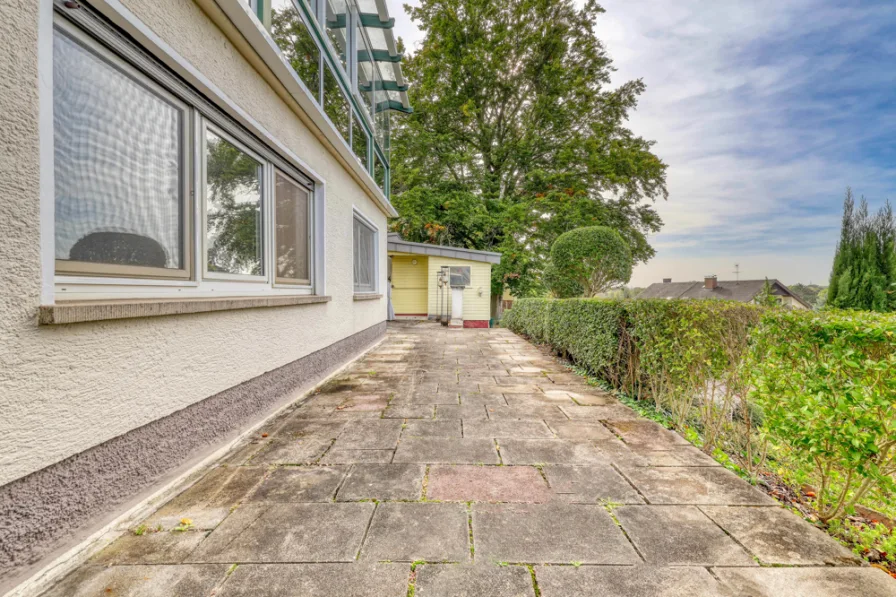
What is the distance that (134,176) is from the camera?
182 cm

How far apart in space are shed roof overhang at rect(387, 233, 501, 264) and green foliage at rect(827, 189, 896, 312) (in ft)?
27.6

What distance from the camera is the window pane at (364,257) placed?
591cm

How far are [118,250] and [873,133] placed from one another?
1541cm

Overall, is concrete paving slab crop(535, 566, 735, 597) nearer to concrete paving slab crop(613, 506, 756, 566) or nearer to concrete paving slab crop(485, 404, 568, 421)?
concrete paving slab crop(613, 506, 756, 566)

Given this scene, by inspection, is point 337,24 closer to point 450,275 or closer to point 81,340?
point 81,340

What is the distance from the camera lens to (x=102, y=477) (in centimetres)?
153

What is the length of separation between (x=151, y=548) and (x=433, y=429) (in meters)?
1.70

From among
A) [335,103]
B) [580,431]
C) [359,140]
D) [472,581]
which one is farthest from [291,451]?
[359,140]

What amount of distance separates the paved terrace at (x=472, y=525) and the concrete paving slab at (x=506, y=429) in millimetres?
22

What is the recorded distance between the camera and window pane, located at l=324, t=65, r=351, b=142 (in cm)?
421

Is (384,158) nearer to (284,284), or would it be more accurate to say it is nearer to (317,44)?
(317,44)

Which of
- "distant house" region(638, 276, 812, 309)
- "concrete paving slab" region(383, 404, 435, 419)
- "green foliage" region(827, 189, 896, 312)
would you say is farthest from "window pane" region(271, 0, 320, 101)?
"distant house" region(638, 276, 812, 309)

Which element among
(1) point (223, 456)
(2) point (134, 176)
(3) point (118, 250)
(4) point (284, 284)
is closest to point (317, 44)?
(4) point (284, 284)

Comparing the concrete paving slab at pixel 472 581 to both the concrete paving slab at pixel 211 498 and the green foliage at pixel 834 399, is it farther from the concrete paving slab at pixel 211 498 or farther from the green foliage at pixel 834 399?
the green foliage at pixel 834 399
